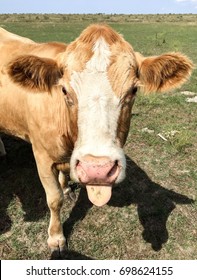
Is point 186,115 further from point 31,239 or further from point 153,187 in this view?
point 31,239

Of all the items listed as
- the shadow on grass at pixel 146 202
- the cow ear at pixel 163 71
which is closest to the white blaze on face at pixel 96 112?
the cow ear at pixel 163 71

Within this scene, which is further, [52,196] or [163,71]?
[52,196]

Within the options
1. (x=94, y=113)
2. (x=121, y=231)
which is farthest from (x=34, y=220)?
(x=94, y=113)

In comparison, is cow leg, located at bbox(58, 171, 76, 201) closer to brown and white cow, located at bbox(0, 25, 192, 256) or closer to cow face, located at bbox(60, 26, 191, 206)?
brown and white cow, located at bbox(0, 25, 192, 256)

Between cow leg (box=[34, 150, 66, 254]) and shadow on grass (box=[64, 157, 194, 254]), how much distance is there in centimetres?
26

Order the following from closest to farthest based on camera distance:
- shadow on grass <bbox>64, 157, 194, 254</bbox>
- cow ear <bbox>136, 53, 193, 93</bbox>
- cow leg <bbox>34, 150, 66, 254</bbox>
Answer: cow ear <bbox>136, 53, 193, 93</bbox>, cow leg <bbox>34, 150, 66, 254</bbox>, shadow on grass <bbox>64, 157, 194, 254</bbox>

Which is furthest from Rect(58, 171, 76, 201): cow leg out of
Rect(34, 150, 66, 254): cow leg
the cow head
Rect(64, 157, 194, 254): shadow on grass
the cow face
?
the cow face

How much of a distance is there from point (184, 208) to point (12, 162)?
9.59ft

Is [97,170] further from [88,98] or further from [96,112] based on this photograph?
[88,98]

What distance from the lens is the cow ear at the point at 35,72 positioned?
3.23 m

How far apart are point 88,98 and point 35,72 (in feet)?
2.58

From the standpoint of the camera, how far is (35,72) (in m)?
3.32

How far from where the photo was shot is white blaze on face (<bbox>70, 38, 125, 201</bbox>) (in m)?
2.75

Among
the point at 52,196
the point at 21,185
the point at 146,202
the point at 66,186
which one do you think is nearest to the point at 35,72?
the point at 52,196
